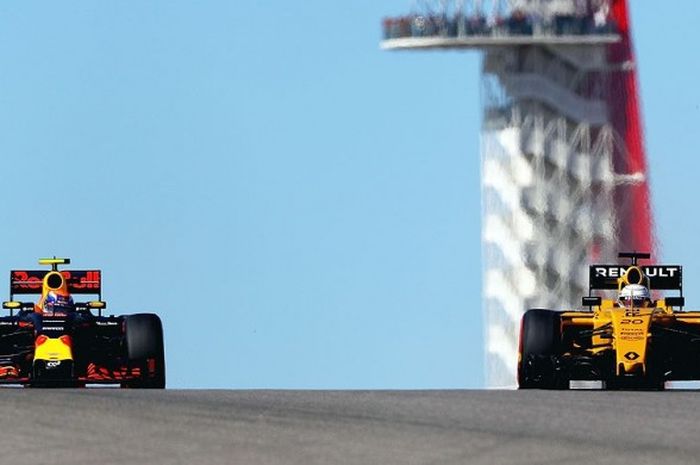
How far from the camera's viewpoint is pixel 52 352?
37656 mm

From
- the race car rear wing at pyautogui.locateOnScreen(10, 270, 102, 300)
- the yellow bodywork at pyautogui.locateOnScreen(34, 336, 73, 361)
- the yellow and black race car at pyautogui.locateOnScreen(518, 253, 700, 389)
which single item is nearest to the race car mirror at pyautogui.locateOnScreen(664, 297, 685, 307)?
the yellow and black race car at pyautogui.locateOnScreen(518, 253, 700, 389)

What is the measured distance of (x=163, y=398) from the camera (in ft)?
96.1

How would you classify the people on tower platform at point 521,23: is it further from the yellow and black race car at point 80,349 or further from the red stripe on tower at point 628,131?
the yellow and black race car at point 80,349

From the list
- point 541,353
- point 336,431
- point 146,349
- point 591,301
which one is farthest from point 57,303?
point 336,431

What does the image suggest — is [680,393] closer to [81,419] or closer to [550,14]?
[81,419]

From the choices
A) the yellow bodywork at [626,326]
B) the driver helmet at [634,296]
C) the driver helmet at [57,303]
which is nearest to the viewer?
the yellow bodywork at [626,326]

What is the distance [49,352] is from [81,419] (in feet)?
44.1

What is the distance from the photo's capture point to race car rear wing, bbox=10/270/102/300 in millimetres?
40531

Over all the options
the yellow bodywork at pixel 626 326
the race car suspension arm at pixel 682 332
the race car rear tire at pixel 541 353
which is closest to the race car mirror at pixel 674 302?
the yellow bodywork at pixel 626 326

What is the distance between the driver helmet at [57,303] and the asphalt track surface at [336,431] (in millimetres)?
10141

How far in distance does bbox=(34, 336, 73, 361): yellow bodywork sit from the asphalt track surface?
8.09m

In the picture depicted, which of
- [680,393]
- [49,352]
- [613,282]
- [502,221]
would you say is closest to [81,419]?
[680,393]

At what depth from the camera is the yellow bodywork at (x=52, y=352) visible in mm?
37625

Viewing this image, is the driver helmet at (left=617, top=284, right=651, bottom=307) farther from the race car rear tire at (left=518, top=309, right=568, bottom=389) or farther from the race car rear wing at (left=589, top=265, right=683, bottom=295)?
the race car rear tire at (left=518, top=309, right=568, bottom=389)
